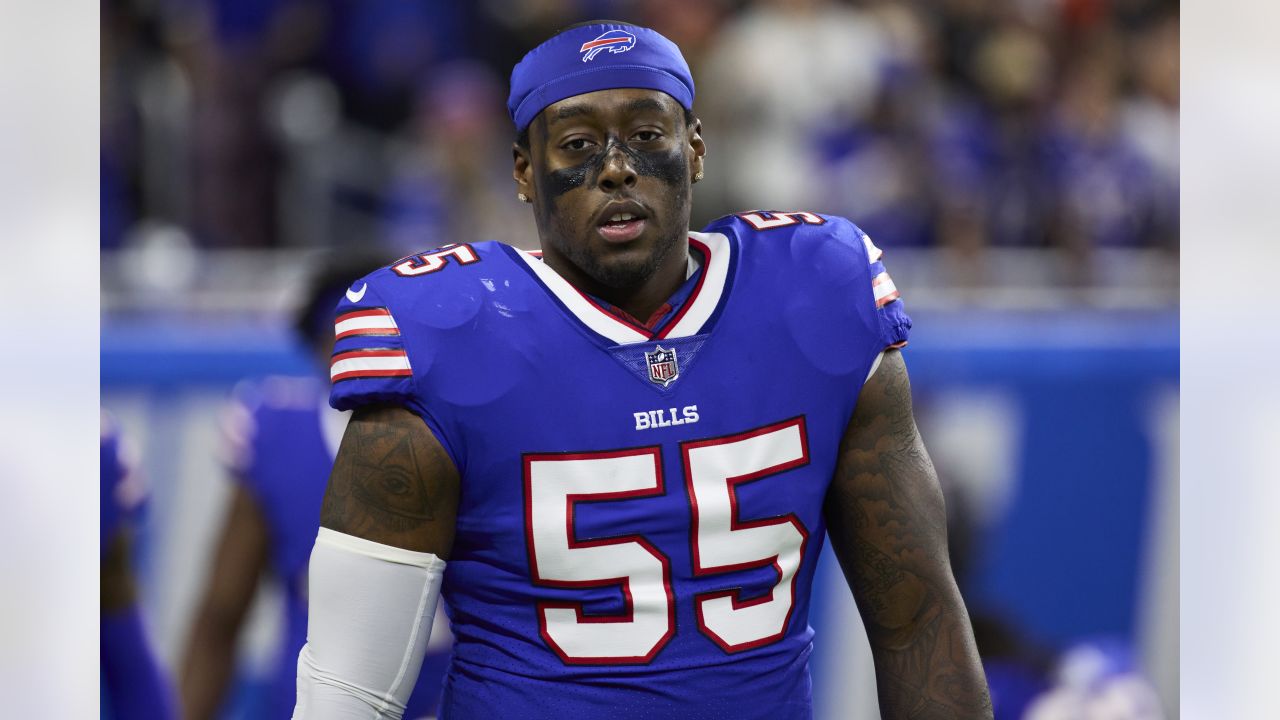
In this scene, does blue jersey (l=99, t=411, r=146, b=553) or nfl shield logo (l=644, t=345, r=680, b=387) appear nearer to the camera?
nfl shield logo (l=644, t=345, r=680, b=387)

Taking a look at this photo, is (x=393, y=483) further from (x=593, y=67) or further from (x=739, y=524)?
(x=593, y=67)

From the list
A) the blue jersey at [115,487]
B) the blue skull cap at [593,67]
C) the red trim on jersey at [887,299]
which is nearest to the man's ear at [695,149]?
the blue skull cap at [593,67]

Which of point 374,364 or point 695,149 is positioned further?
point 695,149

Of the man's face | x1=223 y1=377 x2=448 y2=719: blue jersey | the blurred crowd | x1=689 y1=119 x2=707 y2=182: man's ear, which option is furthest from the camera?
the blurred crowd

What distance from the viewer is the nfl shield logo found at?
1.82 meters

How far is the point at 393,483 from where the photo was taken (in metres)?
1.73

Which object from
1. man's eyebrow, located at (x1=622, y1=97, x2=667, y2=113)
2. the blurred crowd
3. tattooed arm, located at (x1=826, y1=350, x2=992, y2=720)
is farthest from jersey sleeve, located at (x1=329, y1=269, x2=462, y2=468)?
the blurred crowd

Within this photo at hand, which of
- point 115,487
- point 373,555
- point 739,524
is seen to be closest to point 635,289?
point 739,524

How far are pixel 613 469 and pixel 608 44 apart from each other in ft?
1.63

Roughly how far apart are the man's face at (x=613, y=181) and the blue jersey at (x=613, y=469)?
63 mm

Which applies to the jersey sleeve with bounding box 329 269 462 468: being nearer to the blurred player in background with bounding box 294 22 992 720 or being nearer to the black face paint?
the blurred player in background with bounding box 294 22 992 720

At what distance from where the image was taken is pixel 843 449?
1.90 meters
